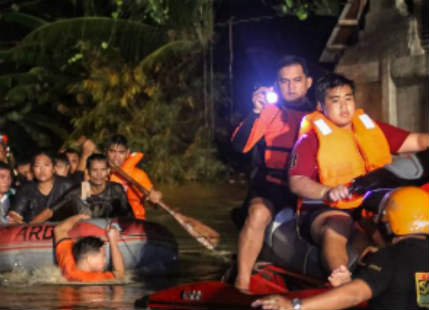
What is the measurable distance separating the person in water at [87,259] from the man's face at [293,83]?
2708 mm

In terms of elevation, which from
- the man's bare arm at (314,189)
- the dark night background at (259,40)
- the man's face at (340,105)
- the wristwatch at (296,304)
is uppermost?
the dark night background at (259,40)

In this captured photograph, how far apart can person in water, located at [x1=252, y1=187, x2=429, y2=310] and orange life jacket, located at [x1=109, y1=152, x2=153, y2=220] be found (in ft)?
18.0

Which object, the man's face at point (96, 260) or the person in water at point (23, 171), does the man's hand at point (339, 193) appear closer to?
the man's face at point (96, 260)

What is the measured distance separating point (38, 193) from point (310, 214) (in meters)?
4.60

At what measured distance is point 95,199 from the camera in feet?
32.0

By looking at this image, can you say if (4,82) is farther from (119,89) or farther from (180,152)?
(180,152)

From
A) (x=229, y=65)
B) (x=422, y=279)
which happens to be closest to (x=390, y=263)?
(x=422, y=279)

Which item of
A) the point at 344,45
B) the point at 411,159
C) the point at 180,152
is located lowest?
the point at 180,152

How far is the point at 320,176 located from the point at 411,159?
66 cm

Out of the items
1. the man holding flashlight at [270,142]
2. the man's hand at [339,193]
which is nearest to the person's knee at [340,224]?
the man's hand at [339,193]

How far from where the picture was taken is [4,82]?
2047cm

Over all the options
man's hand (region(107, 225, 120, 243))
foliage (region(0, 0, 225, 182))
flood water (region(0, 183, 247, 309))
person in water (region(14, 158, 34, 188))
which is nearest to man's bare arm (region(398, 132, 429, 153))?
flood water (region(0, 183, 247, 309))

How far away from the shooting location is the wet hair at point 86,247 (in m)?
8.62

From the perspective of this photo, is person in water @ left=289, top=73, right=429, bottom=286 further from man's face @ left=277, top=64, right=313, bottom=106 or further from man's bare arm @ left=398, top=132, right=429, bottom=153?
man's face @ left=277, top=64, right=313, bottom=106
